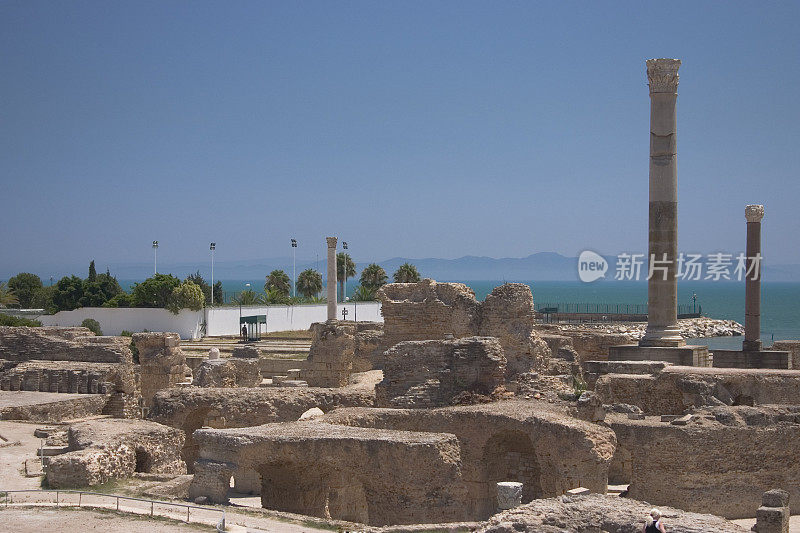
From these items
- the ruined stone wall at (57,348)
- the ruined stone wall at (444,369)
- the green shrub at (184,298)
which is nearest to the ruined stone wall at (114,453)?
the ruined stone wall at (444,369)

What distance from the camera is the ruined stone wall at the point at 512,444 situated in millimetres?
16781

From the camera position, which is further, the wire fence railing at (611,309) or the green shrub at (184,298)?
the wire fence railing at (611,309)

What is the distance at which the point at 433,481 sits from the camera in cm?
1648

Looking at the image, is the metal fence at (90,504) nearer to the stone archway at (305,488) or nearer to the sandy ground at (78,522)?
the sandy ground at (78,522)

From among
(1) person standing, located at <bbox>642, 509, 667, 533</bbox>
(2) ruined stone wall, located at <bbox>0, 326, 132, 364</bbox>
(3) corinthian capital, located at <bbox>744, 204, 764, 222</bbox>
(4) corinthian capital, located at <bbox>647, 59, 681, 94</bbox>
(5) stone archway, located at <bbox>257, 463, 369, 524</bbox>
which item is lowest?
(5) stone archway, located at <bbox>257, 463, 369, 524</bbox>

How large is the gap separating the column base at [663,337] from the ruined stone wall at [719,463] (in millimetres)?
8552

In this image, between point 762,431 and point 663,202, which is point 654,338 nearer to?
point 663,202

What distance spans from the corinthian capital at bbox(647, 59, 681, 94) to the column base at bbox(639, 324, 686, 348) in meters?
7.04

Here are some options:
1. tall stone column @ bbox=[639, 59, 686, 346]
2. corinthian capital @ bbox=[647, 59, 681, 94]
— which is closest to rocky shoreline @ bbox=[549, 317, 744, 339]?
tall stone column @ bbox=[639, 59, 686, 346]

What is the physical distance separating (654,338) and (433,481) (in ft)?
43.2

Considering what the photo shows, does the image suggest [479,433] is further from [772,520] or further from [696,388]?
[696,388]

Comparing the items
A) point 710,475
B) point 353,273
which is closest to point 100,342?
point 710,475

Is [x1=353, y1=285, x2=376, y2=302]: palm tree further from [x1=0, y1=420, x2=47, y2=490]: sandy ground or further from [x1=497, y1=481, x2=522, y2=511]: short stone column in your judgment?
[x1=497, y1=481, x2=522, y2=511]: short stone column

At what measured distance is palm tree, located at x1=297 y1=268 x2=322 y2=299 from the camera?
84000 mm
